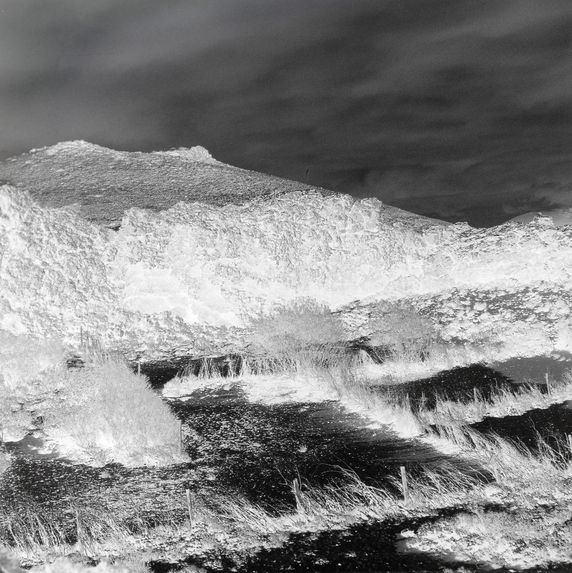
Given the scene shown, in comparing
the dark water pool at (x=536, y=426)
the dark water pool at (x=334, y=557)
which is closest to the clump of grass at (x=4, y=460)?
the dark water pool at (x=334, y=557)

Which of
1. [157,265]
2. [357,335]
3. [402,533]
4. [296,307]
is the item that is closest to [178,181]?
[157,265]

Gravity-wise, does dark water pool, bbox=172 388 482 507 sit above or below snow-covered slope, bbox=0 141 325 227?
below

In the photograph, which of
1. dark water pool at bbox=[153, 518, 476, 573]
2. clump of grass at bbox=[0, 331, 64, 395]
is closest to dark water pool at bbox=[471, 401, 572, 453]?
dark water pool at bbox=[153, 518, 476, 573]

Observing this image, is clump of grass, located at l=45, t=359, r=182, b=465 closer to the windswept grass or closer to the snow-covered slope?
the windswept grass

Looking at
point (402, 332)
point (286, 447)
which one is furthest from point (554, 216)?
point (286, 447)

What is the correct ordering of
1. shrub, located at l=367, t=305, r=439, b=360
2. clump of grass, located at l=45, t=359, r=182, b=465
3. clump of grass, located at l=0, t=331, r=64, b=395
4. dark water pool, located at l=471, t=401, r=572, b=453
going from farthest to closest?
shrub, located at l=367, t=305, r=439, b=360 < clump of grass, located at l=0, t=331, r=64, b=395 < clump of grass, located at l=45, t=359, r=182, b=465 < dark water pool, located at l=471, t=401, r=572, b=453
